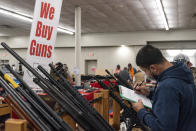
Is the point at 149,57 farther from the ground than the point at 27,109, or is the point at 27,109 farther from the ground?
the point at 149,57

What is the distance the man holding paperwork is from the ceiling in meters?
7.16

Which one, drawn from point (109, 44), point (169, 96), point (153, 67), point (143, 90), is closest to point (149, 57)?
point (153, 67)

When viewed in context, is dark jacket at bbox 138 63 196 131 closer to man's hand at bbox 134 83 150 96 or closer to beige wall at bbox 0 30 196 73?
man's hand at bbox 134 83 150 96

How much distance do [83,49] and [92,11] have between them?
7.06 metres

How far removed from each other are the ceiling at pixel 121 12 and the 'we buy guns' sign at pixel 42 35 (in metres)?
5.77

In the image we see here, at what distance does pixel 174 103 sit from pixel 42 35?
6.17 feet

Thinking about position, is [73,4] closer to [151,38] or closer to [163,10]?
[163,10]

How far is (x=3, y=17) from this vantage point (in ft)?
34.9

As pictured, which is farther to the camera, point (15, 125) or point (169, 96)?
point (169, 96)

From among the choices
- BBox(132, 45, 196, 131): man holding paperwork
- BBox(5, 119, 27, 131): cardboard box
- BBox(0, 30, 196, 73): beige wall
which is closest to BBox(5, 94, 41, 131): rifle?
BBox(5, 119, 27, 131): cardboard box

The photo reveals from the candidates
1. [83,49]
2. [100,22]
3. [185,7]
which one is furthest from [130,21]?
[83,49]

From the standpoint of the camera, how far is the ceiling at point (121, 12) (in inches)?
329

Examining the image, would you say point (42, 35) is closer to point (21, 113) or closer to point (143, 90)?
point (143, 90)

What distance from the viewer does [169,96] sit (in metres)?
1.25
